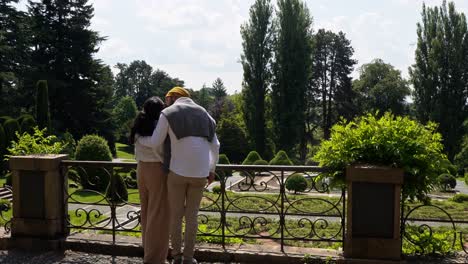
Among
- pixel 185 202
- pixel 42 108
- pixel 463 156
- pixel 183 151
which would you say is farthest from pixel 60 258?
pixel 463 156

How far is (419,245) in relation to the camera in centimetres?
469

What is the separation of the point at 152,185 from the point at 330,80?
44.1 m

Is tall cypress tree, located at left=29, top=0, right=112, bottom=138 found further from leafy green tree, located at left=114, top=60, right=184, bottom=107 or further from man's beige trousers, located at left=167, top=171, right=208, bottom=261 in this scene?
leafy green tree, located at left=114, top=60, right=184, bottom=107

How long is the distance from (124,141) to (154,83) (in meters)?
26.8

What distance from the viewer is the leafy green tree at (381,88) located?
44469mm

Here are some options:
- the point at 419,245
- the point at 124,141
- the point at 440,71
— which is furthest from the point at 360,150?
the point at 124,141

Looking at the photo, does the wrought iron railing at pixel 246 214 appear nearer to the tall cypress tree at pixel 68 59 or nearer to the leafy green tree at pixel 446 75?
the leafy green tree at pixel 446 75

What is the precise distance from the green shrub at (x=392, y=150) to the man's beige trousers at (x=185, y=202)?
1.50 meters

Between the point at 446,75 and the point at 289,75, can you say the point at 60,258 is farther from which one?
the point at 446,75

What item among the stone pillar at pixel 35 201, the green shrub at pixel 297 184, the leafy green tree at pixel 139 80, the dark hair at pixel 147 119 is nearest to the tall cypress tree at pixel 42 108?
the green shrub at pixel 297 184

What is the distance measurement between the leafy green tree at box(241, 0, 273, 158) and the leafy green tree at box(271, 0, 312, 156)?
0.75 m

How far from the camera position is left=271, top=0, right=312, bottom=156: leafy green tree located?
35.9 m

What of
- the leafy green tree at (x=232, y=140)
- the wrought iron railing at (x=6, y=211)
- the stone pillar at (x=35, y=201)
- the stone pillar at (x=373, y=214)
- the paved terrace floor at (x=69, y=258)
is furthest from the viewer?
the leafy green tree at (x=232, y=140)

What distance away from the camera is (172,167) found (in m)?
3.97
